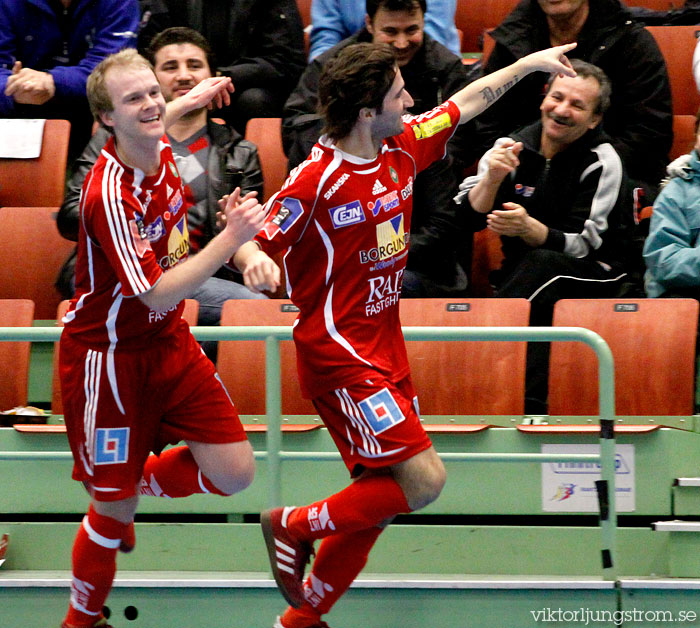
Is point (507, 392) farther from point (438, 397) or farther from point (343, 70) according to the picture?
point (343, 70)

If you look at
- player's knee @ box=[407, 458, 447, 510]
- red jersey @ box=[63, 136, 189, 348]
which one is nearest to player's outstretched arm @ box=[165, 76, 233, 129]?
red jersey @ box=[63, 136, 189, 348]

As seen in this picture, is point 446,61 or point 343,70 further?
point 446,61

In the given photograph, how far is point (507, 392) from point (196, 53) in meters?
2.31

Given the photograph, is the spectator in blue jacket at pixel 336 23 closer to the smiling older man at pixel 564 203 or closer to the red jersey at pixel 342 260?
the smiling older man at pixel 564 203

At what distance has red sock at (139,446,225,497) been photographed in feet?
12.2

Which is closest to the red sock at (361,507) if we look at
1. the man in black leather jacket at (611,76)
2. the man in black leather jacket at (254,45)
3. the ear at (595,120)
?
the ear at (595,120)

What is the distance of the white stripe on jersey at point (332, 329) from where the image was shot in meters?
3.46

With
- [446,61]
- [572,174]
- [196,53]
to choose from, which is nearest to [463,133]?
[446,61]

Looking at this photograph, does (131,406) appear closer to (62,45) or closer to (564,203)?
(564,203)

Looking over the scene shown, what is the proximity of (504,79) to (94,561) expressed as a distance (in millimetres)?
2265

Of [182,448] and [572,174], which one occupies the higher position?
[572,174]

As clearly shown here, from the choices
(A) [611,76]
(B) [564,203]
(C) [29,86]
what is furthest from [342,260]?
(C) [29,86]

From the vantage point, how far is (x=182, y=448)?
152 inches

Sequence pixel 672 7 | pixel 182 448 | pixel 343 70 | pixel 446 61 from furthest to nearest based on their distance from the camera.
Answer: pixel 672 7, pixel 446 61, pixel 182 448, pixel 343 70
